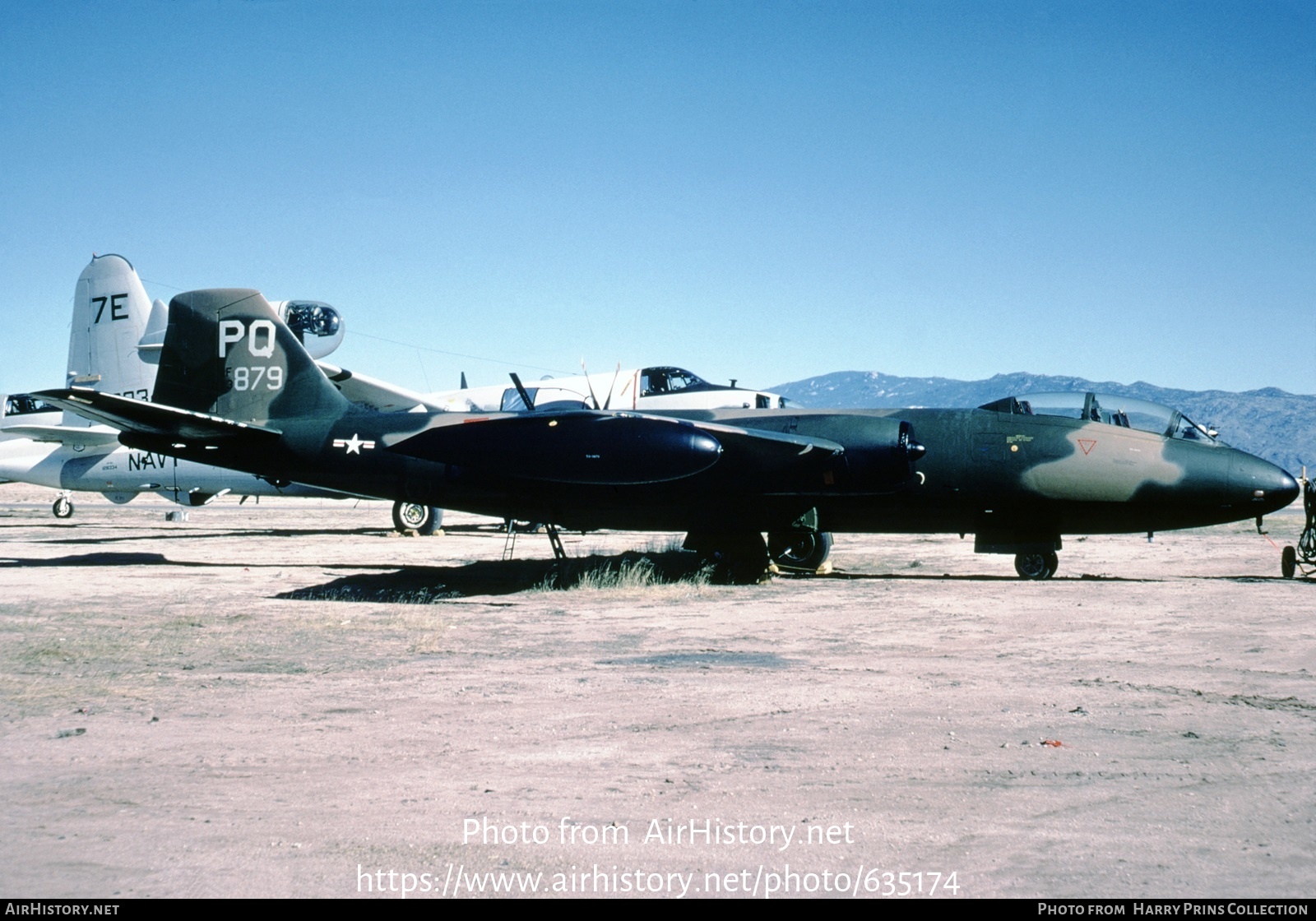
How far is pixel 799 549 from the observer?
18.5 m

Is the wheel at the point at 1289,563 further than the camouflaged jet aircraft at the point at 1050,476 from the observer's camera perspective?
Yes

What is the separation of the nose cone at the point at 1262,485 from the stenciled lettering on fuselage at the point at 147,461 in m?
25.7

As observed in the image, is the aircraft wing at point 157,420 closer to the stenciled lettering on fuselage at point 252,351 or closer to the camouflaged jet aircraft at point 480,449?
the camouflaged jet aircraft at point 480,449

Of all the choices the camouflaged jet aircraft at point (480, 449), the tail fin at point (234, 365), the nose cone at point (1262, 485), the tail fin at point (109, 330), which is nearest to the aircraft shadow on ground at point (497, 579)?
the camouflaged jet aircraft at point (480, 449)

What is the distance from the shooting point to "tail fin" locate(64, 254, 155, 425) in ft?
91.2

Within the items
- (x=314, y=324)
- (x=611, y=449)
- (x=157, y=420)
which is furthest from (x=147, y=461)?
(x=611, y=449)

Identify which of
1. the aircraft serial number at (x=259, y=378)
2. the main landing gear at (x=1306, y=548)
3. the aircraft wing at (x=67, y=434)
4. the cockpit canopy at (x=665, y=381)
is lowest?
the main landing gear at (x=1306, y=548)

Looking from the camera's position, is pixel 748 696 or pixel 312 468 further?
pixel 312 468

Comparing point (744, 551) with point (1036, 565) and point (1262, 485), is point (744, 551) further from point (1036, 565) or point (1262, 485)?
point (1262, 485)

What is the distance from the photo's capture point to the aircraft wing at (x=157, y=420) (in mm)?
16312

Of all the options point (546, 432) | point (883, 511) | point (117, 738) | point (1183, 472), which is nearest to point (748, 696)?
point (117, 738)

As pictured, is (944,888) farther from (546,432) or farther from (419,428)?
(419,428)

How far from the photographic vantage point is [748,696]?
816cm

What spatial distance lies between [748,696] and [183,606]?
350 inches
